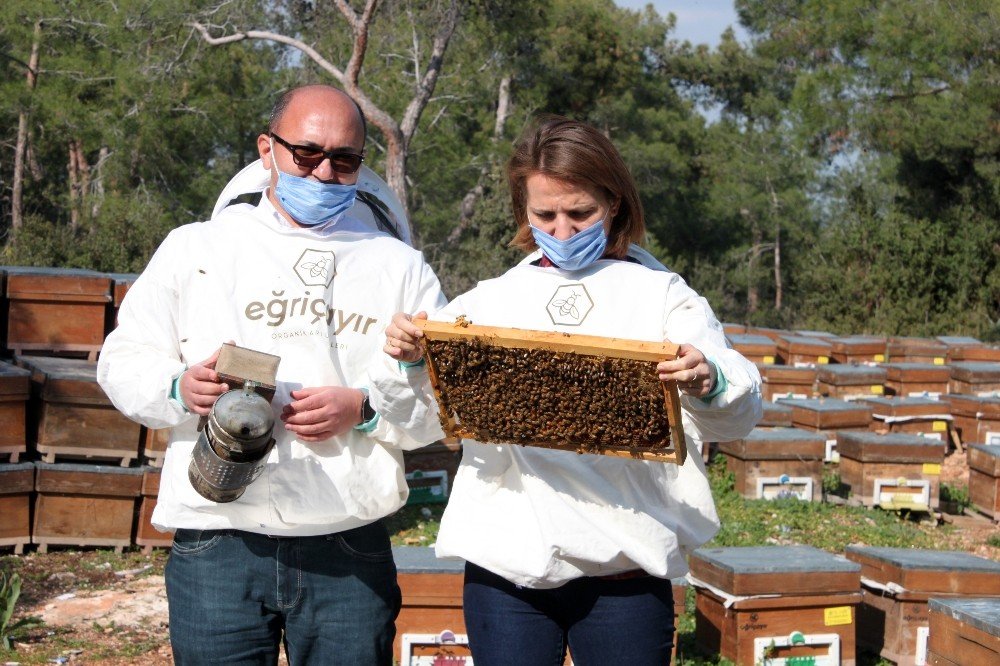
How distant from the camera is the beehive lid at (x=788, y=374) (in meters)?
11.5

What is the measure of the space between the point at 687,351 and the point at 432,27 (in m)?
18.8

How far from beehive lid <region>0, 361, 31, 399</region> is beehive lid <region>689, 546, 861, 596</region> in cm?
449

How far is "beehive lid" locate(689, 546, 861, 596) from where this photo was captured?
4.97 metres

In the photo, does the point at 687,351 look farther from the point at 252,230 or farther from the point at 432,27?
the point at 432,27

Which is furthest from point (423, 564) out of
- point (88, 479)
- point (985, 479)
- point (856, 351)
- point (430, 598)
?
point (856, 351)

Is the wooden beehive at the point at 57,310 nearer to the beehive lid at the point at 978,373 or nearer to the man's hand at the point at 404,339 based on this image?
the man's hand at the point at 404,339

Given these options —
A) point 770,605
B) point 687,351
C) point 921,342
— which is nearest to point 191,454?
point 687,351

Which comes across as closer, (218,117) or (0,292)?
(0,292)

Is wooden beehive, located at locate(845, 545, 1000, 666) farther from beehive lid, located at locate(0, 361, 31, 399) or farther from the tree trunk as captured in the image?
the tree trunk

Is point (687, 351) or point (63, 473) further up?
point (687, 351)

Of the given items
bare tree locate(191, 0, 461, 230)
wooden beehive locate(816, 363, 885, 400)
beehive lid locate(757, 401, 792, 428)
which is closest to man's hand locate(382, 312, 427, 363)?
beehive lid locate(757, 401, 792, 428)

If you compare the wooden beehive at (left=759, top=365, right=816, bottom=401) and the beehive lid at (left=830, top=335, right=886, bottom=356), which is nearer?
the wooden beehive at (left=759, top=365, right=816, bottom=401)

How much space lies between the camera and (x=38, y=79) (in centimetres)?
2425

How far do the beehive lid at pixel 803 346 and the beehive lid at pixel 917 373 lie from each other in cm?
90
